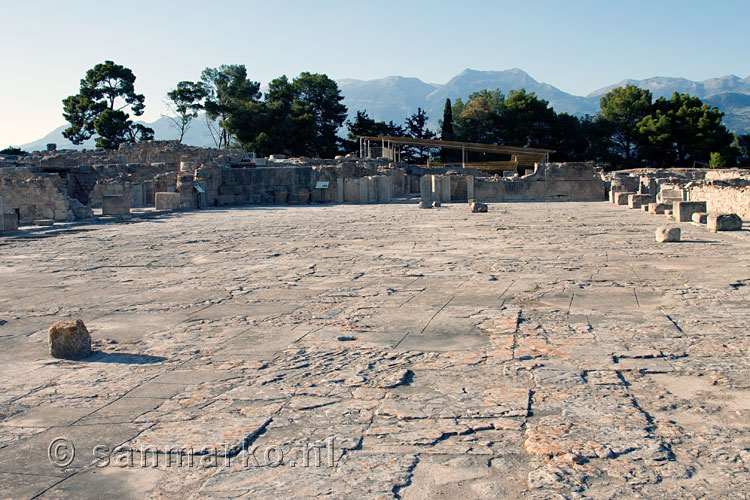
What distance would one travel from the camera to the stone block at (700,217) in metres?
14.2

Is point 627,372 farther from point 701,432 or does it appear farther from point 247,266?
point 247,266

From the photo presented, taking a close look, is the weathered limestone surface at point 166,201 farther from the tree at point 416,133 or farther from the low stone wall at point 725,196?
the tree at point 416,133

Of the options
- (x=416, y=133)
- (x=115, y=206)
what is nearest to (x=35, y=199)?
(x=115, y=206)

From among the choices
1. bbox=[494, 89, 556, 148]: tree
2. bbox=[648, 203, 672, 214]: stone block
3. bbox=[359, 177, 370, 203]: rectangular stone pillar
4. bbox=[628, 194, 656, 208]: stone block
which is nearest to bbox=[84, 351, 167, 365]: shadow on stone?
bbox=[648, 203, 672, 214]: stone block

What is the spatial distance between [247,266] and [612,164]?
4486 centimetres

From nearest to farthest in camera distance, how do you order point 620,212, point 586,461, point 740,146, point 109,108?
point 586,461, point 620,212, point 740,146, point 109,108

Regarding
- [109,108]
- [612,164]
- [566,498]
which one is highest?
[109,108]

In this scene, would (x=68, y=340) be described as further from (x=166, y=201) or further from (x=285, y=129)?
(x=285, y=129)

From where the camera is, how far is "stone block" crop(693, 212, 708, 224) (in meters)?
14.2

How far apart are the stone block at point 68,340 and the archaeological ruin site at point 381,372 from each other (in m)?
0.03

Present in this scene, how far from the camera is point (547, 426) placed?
3414mm

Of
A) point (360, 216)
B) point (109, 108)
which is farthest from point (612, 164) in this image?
point (109, 108)

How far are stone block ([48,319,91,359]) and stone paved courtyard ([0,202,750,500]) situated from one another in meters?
0.12

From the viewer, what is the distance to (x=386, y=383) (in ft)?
13.6
